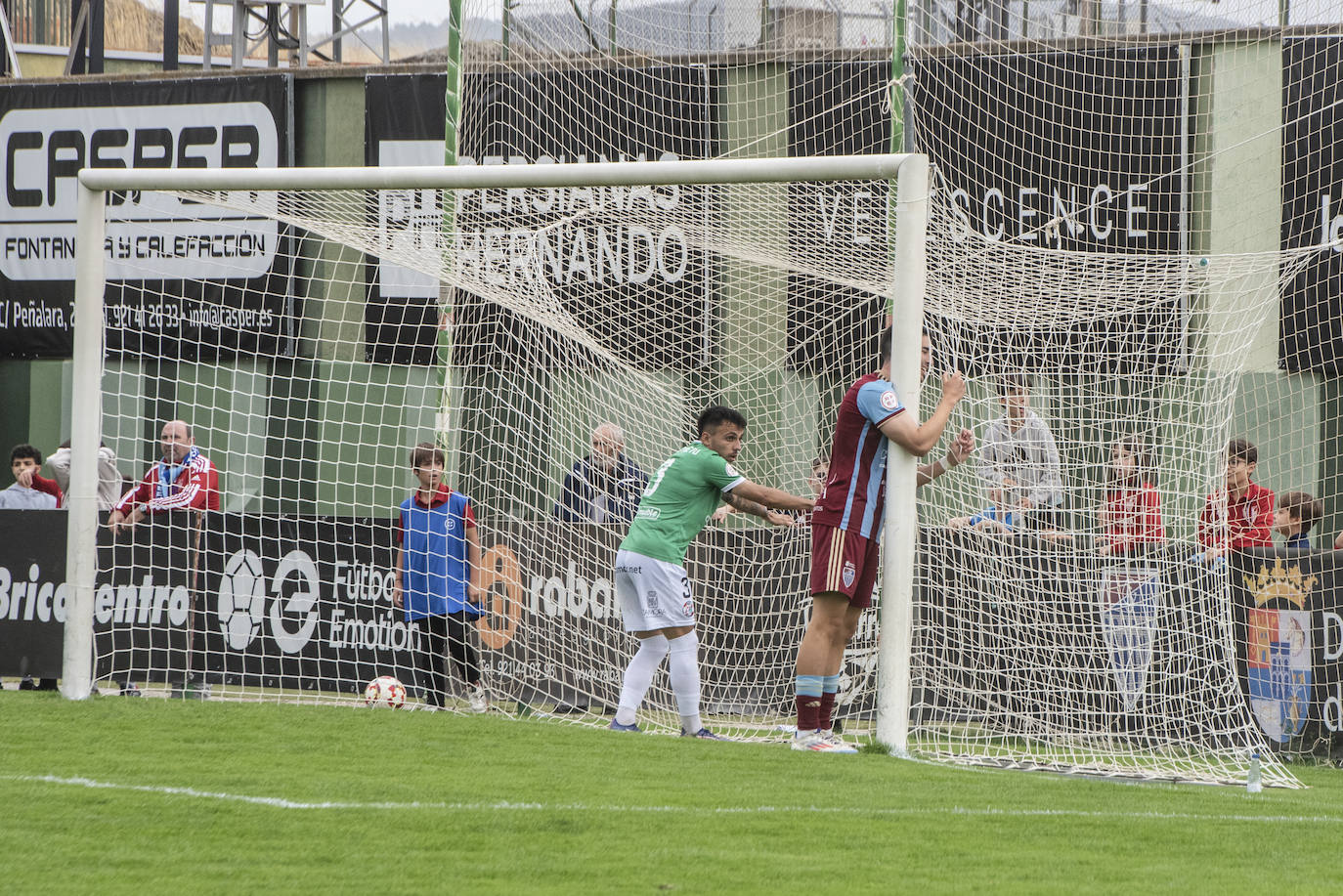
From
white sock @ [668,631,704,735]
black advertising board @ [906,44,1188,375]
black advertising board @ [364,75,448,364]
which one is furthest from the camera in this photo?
black advertising board @ [364,75,448,364]

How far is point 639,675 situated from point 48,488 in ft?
20.1

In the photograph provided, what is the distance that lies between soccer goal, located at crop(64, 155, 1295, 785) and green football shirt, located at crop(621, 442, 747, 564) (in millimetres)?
1156

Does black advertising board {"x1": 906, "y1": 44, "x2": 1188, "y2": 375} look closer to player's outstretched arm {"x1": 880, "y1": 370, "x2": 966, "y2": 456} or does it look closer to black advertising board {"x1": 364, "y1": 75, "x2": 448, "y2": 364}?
player's outstretched arm {"x1": 880, "y1": 370, "x2": 966, "y2": 456}

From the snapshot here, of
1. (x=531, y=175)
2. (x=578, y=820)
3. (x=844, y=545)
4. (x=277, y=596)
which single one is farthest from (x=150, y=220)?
(x=578, y=820)

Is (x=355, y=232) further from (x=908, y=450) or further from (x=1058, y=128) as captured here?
(x=1058, y=128)

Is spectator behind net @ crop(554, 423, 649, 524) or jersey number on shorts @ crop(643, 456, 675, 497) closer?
jersey number on shorts @ crop(643, 456, 675, 497)

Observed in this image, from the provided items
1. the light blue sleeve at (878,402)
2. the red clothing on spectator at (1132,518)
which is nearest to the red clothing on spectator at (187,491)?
the light blue sleeve at (878,402)

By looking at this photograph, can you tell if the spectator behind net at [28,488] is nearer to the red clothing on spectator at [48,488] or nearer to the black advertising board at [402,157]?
the red clothing on spectator at [48,488]

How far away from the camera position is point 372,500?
1106 centimetres

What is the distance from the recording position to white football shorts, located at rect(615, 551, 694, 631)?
8.27 metres

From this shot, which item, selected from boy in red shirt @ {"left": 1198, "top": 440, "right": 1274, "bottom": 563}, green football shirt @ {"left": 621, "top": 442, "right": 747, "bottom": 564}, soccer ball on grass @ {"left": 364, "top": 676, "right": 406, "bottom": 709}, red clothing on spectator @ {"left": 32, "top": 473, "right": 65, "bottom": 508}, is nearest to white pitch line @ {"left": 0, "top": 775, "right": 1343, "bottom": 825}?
green football shirt @ {"left": 621, "top": 442, "right": 747, "bottom": 564}

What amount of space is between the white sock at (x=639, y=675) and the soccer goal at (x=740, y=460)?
0.84 metres

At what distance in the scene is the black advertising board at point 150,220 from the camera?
14.8 meters

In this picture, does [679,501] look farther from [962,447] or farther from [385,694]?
[385,694]
